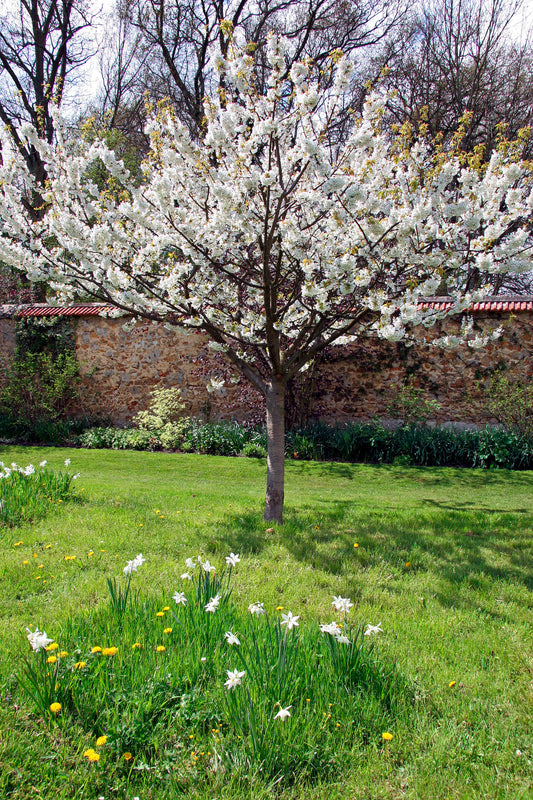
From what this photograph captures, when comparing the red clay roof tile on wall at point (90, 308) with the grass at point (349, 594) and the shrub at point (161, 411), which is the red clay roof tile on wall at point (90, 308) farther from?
the grass at point (349, 594)

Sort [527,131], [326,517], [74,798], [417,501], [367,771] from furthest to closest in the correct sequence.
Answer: [417,501]
[326,517]
[527,131]
[367,771]
[74,798]

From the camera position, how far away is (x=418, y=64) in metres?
16.1

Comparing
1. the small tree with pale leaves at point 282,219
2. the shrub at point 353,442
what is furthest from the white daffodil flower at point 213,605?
the shrub at point 353,442

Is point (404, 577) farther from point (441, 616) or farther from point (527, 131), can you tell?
point (527, 131)

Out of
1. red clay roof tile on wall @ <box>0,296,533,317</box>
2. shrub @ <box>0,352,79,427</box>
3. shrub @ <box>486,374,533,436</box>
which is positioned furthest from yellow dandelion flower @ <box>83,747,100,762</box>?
shrub @ <box>0,352,79,427</box>

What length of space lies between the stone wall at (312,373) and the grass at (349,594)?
10.2 feet

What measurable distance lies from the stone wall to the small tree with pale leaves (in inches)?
167

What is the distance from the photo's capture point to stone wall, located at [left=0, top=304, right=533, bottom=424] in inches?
406

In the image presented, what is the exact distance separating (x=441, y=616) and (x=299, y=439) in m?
7.00

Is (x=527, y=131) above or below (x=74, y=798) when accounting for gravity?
above

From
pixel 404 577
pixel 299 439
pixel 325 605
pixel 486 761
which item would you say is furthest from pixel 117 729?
pixel 299 439

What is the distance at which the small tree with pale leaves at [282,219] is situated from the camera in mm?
3998

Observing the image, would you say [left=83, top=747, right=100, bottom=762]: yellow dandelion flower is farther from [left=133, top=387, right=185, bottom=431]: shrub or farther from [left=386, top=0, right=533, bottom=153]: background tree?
[left=386, top=0, right=533, bottom=153]: background tree

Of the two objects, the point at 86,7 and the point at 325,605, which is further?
the point at 86,7
